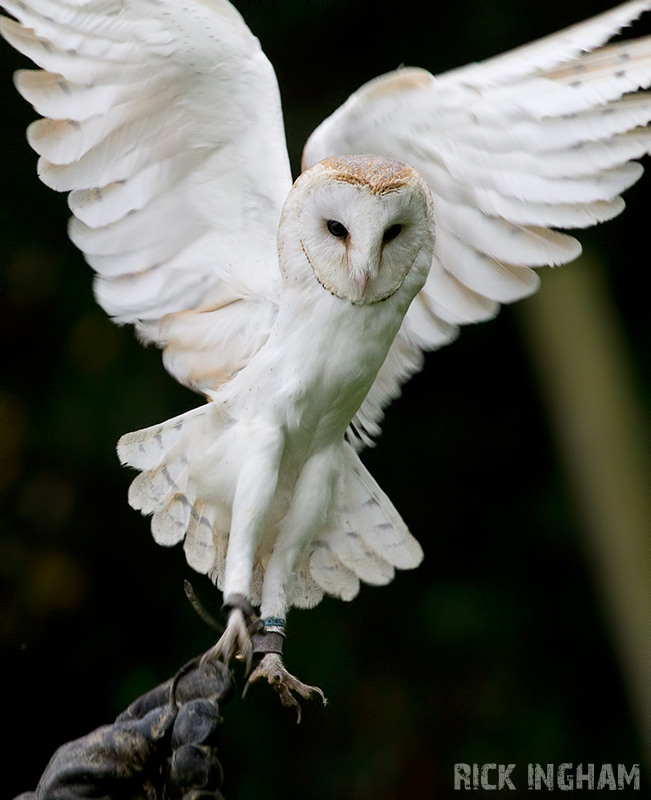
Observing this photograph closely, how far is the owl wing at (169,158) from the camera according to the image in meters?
2.08

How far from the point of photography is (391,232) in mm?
1987

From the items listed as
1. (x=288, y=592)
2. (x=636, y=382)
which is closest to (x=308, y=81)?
(x=636, y=382)

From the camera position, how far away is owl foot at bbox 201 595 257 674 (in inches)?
74.1

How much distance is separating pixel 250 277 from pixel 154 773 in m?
1.06

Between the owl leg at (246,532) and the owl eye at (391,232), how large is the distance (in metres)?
0.43

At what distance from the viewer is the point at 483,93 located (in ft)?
6.59

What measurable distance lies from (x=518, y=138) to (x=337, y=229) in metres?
0.40

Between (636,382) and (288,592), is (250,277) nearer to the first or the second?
(288,592)

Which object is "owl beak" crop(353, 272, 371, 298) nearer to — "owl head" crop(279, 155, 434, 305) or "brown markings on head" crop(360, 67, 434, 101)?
"owl head" crop(279, 155, 434, 305)

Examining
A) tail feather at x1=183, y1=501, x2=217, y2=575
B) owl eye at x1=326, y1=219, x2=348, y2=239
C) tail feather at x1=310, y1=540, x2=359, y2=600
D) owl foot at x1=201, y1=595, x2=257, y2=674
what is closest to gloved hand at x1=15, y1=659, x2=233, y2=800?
owl foot at x1=201, y1=595, x2=257, y2=674

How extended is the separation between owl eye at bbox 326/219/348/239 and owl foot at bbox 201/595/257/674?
2.26ft

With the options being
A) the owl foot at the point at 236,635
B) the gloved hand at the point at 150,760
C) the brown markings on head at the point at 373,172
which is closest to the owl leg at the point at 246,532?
the owl foot at the point at 236,635

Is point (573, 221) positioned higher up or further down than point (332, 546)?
higher up

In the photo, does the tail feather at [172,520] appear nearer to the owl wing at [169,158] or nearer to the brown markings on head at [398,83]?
the owl wing at [169,158]
